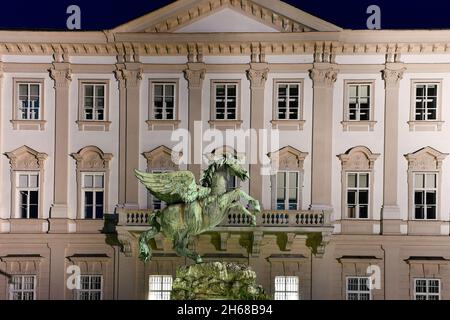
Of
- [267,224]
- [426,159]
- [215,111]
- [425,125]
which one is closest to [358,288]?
[267,224]

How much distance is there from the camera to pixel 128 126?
975 inches

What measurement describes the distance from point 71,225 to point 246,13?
9.01 m

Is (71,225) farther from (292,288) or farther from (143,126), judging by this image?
(292,288)

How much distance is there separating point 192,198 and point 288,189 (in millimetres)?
8608

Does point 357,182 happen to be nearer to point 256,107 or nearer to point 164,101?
point 256,107

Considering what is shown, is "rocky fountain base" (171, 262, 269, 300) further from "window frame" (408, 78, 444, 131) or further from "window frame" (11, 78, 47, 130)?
"window frame" (11, 78, 47, 130)

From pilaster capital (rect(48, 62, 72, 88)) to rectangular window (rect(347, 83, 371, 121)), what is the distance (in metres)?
9.25

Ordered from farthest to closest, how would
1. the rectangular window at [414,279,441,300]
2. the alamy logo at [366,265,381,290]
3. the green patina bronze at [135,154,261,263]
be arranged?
the alamy logo at [366,265,381,290]
the rectangular window at [414,279,441,300]
the green patina bronze at [135,154,261,263]

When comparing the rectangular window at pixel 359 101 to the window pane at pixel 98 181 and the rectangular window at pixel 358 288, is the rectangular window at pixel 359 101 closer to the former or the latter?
the rectangular window at pixel 358 288

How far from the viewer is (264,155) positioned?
24500mm

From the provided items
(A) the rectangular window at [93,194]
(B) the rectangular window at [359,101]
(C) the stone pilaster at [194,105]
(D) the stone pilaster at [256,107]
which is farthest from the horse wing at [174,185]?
(B) the rectangular window at [359,101]

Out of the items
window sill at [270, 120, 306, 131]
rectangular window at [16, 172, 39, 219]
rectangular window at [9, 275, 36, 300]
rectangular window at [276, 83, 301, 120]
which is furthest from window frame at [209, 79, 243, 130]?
rectangular window at [9, 275, 36, 300]

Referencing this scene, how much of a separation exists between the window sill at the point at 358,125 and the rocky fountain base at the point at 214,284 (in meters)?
9.04

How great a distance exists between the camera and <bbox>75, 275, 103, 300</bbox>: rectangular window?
24281 mm
